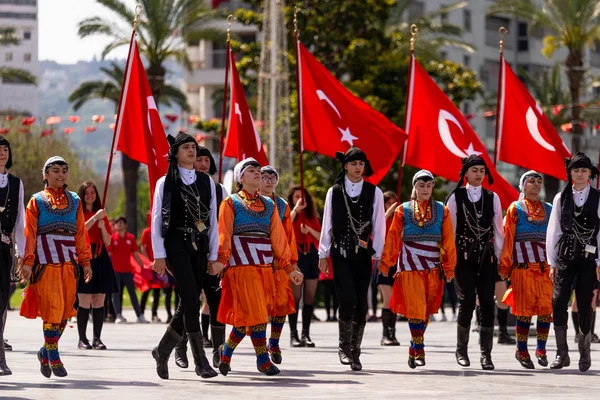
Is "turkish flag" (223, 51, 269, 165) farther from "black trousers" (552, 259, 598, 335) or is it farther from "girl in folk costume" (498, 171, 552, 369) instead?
"black trousers" (552, 259, 598, 335)

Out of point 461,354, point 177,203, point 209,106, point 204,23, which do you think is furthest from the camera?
point 209,106

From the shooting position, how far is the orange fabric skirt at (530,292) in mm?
14422

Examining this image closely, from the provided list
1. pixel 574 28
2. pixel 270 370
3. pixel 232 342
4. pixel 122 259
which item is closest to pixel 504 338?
pixel 270 370

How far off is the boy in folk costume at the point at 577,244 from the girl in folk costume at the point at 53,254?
171 inches

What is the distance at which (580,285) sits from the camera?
1380 cm

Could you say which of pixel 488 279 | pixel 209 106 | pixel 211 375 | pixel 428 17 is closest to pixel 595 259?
pixel 488 279

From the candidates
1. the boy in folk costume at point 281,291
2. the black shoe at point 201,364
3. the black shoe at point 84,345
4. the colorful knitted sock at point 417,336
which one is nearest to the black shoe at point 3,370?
the black shoe at point 201,364

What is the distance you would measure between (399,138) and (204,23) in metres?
31.1

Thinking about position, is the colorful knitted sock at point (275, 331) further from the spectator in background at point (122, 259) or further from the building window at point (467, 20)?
the building window at point (467, 20)

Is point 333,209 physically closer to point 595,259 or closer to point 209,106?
point 595,259

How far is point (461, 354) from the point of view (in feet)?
46.2

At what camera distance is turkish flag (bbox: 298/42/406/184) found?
56.5ft

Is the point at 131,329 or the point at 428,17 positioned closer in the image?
the point at 131,329

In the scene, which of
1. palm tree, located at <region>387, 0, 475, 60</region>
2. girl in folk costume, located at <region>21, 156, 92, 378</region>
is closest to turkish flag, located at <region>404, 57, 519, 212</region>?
girl in folk costume, located at <region>21, 156, 92, 378</region>
